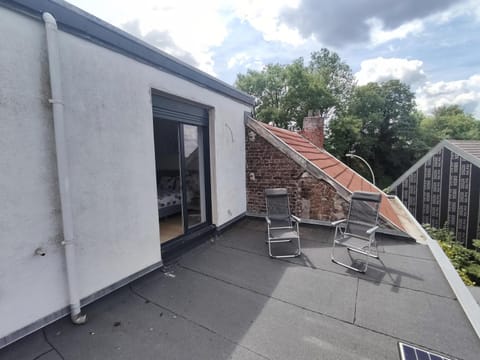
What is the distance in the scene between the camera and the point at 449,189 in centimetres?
1087

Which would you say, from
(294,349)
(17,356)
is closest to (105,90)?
(17,356)

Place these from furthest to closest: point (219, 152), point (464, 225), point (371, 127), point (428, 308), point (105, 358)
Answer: point (371, 127)
point (464, 225)
point (219, 152)
point (428, 308)
point (105, 358)

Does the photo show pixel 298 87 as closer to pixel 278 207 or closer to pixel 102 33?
pixel 278 207

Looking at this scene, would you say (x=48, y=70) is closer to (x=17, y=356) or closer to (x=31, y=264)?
(x=31, y=264)

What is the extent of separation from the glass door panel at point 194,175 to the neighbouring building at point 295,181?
66.6 inches

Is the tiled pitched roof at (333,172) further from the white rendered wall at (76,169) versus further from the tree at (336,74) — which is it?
the tree at (336,74)

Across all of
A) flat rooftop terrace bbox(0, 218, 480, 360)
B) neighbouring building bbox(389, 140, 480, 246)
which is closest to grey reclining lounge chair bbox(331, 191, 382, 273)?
flat rooftop terrace bbox(0, 218, 480, 360)

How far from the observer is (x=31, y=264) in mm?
1916

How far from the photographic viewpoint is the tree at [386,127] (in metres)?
21.5

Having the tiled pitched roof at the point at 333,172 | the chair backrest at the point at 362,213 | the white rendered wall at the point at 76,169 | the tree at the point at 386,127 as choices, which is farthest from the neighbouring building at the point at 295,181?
the tree at the point at 386,127

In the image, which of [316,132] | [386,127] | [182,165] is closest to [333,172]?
[316,132]

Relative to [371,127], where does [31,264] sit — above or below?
below

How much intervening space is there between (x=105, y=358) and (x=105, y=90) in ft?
8.90

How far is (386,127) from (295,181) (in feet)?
76.0
